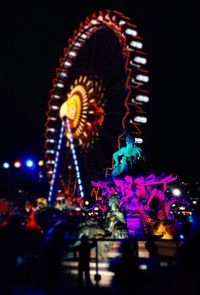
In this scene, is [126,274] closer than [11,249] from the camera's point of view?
Yes

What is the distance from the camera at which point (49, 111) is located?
33031 millimetres

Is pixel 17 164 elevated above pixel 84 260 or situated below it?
above

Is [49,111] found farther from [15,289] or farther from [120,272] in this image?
[120,272]

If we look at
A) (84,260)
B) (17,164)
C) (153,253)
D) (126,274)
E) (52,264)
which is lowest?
(126,274)

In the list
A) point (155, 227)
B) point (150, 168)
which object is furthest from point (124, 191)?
point (150, 168)

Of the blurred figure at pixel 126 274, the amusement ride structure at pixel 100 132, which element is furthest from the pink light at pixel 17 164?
the blurred figure at pixel 126 274

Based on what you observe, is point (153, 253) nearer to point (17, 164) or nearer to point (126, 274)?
point (126, 274)

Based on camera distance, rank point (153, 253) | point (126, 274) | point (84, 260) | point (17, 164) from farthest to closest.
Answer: point (17, 164) → point (153, 253) → point (84, 260) → point (126, 274)

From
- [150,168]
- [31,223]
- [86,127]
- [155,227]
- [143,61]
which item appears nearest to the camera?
[31,223]

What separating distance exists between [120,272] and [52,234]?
1.79 meters

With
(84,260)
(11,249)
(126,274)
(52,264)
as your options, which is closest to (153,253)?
(84,260)

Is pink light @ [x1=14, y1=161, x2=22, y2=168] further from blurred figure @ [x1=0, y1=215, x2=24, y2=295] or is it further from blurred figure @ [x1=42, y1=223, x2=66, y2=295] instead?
blurred figure @ [x1=42, y1=223, x2=66, y2=295]

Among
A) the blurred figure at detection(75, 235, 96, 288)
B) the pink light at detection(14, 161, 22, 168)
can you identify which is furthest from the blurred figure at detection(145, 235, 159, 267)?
the pink light at detection(14, 161, 22, 168)

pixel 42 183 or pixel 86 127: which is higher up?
pixel 42 183
